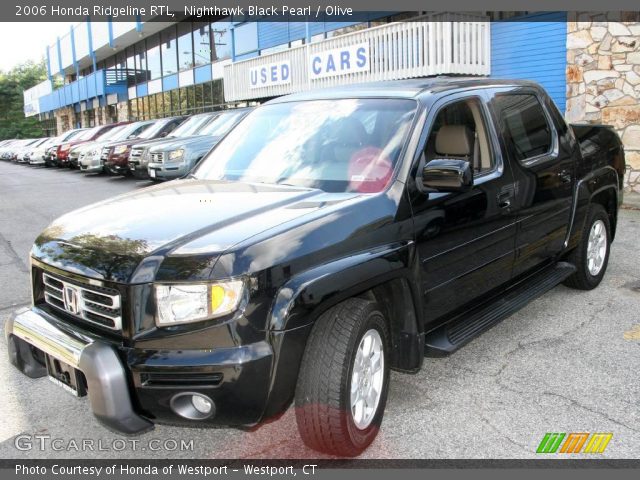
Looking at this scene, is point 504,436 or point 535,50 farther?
point 535,50

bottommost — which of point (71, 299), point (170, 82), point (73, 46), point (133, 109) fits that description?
point (71, 299)

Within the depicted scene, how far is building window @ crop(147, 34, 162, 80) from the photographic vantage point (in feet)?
111

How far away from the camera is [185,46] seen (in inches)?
1186

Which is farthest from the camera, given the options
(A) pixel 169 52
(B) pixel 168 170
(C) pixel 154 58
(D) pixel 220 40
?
(C) pixel 154 58

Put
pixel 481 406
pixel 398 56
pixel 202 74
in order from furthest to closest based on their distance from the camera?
A: pixel 202 74
pixel 398 56
pixel 481 406

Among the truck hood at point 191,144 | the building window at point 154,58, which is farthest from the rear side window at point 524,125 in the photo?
the building window at point 154,58

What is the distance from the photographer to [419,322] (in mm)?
3303

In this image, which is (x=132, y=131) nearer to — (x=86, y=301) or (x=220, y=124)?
(x=220, y=124)

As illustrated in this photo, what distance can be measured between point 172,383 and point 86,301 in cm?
61

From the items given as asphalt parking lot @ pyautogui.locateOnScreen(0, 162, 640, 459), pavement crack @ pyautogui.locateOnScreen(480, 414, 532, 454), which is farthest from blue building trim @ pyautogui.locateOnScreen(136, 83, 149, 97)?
pavement crack @ pyautogui.locateOnScreen(480, 414, 532, 454)

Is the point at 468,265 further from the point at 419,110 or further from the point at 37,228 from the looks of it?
the point at 37,228

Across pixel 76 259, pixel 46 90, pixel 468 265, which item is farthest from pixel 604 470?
pixel 46 90

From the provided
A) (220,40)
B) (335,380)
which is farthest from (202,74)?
(335,380)

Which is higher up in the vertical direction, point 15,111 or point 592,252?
point 15,111
